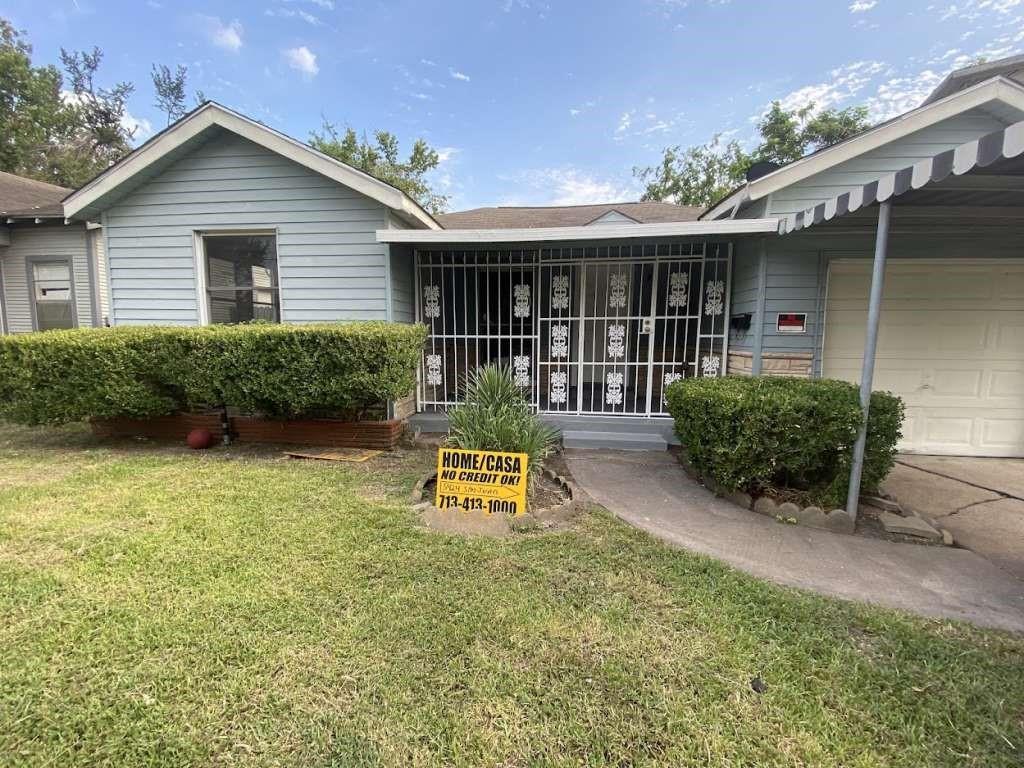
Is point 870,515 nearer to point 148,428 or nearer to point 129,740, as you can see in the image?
point 129,740

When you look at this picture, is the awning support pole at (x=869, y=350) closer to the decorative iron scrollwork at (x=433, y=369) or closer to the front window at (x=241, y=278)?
the decorative iron scrollwork at (x=433, y=369)

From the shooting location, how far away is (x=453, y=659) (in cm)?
198

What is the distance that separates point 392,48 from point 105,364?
1401 cm

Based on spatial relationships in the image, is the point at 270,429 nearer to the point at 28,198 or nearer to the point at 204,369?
the point at 204,369

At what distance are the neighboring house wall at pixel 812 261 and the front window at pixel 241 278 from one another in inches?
233

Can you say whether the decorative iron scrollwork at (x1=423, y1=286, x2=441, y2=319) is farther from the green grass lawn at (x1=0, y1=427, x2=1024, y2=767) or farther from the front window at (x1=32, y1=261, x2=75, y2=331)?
the front window at (x1=32, y1=261, x2=75, y2=331)

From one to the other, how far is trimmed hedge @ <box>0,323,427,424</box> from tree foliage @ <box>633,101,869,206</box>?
61.0 feet

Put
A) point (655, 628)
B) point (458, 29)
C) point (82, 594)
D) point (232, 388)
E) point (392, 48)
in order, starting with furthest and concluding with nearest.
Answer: point (392, 48)
point (458, 29)
point (232, 388)
point (82, 594)
point (655, 628)

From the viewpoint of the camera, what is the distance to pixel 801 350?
16.6 ft

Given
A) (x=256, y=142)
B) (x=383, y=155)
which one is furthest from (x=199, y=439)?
(x=383, y=155)

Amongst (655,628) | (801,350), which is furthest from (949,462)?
(655,628)

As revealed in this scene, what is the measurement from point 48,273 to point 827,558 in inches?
535

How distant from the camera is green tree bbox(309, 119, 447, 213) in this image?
2088 centimetres

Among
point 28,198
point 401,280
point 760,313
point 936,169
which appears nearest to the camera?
point 936,169
